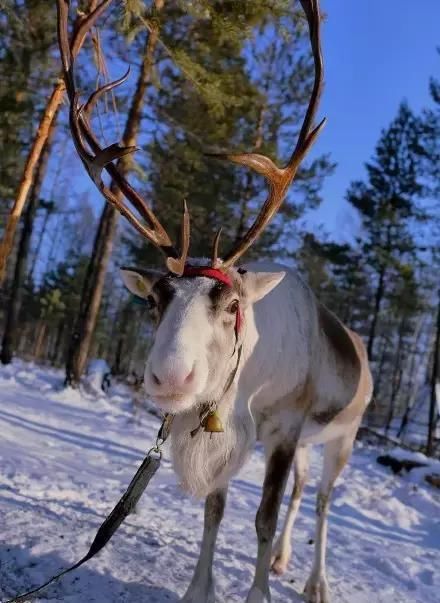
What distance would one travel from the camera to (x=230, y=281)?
2.85 m

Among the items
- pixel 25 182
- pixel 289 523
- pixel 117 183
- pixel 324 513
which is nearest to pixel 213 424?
pixel 117 183

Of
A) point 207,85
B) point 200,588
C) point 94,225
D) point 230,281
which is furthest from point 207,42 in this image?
point 94,225

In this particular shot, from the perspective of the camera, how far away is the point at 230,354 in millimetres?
2854

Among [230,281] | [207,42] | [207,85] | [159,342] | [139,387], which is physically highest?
[207,42]

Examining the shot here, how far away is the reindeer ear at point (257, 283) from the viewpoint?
3.07 m

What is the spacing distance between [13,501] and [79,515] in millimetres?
488

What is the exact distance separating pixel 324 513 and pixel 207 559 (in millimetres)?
1450

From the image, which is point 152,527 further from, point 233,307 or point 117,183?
point 117,183

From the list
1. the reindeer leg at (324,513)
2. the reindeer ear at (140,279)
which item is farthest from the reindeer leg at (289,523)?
the reindeer ear at (140,279)

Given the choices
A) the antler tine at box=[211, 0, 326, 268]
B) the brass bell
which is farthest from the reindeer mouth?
the antler tine at box=[211, 0, 326, 268]

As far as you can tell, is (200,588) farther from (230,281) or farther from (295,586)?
(230,281)

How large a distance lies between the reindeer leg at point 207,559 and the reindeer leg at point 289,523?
1.02 m

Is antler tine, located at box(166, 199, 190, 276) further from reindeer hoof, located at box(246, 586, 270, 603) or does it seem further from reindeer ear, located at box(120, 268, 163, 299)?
reindeer hoof, located at box(246, 586, 270, 603)

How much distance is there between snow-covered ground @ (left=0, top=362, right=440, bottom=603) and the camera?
3096 mm
